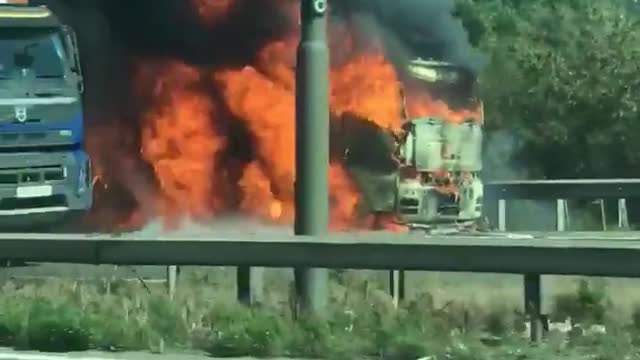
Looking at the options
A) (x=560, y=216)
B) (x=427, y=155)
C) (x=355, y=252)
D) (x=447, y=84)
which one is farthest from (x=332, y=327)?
(x=560, y=216)

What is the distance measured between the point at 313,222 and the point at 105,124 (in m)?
5.60

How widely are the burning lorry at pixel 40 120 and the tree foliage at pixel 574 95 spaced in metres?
13.2

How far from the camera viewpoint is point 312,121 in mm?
11133

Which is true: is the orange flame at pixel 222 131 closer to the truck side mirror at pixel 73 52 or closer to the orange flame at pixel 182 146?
the orange flame at pixel 182 146

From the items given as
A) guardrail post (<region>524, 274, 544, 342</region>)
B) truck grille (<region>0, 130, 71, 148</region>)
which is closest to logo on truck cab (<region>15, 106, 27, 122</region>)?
truck grille (<region>0, 130, 71, 148</region>)

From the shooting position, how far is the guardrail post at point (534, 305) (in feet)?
33.0

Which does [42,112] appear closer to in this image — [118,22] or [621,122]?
[118,22]

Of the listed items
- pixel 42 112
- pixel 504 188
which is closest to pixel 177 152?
pixel 42 112

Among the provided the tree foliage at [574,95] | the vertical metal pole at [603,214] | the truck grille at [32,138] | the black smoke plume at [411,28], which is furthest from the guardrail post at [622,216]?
the truck grille at [32,138]

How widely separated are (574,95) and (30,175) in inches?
757

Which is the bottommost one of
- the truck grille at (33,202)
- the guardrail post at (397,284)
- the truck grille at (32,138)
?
the guardrail post at (397,284)

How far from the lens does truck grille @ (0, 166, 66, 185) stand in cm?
1548

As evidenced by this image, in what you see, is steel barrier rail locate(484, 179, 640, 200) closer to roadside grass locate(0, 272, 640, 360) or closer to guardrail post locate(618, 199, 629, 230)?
guardrail post locate(618, 199, 629, 230)

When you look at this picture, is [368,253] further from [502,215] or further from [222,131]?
[502,215]
